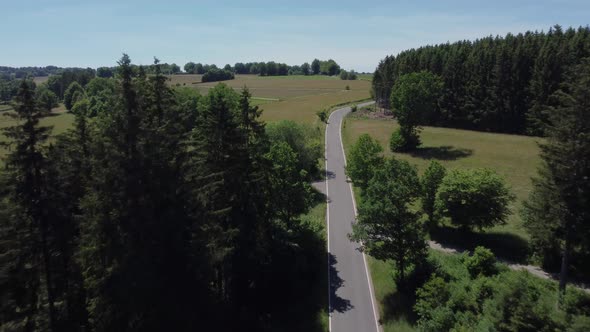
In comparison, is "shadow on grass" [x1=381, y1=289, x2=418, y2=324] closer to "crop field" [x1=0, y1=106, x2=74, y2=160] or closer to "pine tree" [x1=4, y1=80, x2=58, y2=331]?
"pine tree" [x1=4, y1=80, x2=58, y2=331]

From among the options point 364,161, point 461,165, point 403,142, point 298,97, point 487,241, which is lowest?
point 487,241

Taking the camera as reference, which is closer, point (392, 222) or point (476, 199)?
point (392, 222)

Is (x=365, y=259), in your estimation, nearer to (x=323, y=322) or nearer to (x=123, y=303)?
(x=323, y=322)

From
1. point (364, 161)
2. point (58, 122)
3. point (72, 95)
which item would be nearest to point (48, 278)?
point (364, 161)

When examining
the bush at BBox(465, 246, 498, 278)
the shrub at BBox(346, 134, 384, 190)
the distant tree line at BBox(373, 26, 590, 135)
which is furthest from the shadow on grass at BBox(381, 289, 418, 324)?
the distant tree line at BBox(373, 26, 590, 135)

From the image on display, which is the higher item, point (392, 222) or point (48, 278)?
point (48, 278)

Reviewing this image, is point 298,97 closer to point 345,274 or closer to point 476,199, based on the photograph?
point 476,199

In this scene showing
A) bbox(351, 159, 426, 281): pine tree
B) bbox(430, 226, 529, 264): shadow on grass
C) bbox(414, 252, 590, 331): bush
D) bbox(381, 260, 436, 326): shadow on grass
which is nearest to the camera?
bbox(414, 252, 590, 331): bush
